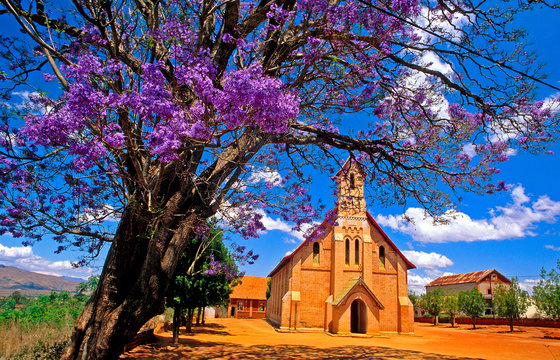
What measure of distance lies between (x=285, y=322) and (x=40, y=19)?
24643mm

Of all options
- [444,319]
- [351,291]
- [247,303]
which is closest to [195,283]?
[351,291]

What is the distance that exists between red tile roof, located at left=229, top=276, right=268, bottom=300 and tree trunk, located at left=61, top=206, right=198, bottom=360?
4457cm

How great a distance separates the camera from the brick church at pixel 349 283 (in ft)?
86.5

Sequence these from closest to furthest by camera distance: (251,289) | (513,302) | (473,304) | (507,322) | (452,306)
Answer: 1. (513,302)
2. (473,304)
3. (507,322)
4. (452,306)
5. (251,289)

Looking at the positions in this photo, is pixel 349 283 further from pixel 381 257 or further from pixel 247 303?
pixel 247 303

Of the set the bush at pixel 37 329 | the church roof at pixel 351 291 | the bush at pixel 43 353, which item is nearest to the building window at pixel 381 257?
the church roof at pixel 351 291

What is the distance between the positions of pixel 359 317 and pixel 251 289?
88.7ft

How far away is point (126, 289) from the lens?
6328mm

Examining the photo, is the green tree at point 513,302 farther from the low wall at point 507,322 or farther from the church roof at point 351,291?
the church roof at point 351,291

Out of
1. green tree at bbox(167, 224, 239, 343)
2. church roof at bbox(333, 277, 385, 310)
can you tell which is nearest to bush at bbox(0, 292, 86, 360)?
green tree at bbox(167, 224, 239, 343)

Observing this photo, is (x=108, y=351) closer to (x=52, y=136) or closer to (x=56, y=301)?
(x=52, y=136)

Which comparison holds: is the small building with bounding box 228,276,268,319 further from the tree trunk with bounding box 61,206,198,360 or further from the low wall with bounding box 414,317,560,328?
the tree trunk with bounding box 61,206,198,360

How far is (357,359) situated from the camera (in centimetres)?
1314

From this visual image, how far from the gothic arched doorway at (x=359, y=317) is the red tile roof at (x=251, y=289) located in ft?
77.4
